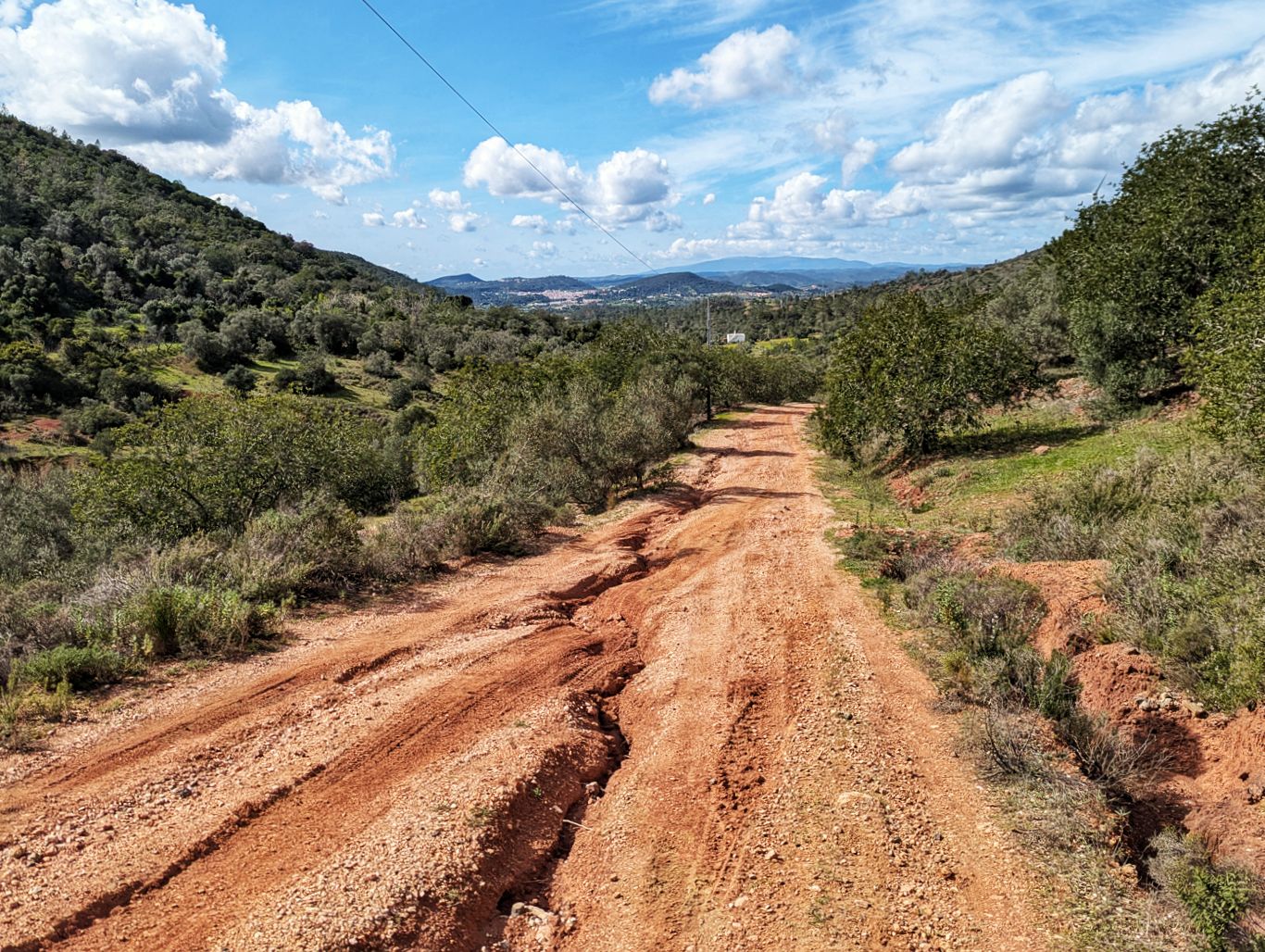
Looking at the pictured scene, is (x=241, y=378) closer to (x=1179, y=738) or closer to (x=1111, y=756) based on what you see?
(x=1111, y=756)

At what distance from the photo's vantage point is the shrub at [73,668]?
6711mm

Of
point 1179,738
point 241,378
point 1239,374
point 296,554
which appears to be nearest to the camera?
point 1179,738

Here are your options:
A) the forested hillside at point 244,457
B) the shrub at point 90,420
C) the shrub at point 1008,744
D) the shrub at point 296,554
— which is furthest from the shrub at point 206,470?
the shrub at point 90,420

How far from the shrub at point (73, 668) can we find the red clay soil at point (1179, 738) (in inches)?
376

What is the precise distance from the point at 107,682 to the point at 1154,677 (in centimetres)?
1065

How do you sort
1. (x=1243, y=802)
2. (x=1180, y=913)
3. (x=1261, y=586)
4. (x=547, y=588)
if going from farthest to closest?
(x=547, y=588) < (x=1261, y=586) < (x=1243, y=802) < (x=1180, y=913)

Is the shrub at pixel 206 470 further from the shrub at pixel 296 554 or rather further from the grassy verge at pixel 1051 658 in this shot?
the grassy verge at pixel 1051 658

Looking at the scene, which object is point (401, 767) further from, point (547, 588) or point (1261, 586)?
point (1261, 586)

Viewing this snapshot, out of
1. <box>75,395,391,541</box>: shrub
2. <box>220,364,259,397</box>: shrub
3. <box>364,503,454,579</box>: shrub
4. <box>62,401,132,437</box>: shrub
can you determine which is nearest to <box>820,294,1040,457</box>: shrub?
<box>364,503,454,579</box>: shrub

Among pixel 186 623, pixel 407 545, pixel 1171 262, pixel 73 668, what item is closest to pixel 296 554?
pixel 407 545

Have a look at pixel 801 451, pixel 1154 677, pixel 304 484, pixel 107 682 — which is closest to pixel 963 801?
pixel 1154 677

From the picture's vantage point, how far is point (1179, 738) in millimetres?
6070

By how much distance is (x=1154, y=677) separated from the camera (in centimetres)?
671

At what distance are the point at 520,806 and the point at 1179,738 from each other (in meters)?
5.85
